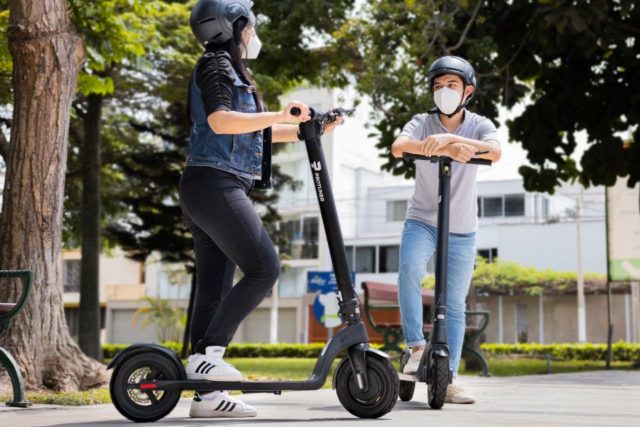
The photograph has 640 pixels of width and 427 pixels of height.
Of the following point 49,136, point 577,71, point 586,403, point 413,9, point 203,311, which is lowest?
point 586,403

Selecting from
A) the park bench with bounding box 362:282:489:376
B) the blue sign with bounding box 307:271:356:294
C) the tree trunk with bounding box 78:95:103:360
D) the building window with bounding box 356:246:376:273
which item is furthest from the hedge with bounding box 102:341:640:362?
the building window with bounding box 356:246:376:273

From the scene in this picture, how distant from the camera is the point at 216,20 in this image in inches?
181

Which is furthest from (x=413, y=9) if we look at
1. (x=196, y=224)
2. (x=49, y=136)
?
(x=196, y=224)

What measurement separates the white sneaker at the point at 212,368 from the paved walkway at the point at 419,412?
0.19 meters

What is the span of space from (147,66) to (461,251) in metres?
9.51

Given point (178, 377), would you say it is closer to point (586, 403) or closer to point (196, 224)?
point (196, 224)

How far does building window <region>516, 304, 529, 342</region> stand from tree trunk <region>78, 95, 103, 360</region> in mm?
34729

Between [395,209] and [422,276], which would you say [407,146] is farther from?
[395,209]

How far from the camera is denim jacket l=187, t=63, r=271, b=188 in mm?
4523

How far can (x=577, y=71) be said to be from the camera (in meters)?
13.5

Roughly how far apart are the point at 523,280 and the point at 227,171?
44.6 m

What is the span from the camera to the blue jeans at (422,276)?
5406 mm

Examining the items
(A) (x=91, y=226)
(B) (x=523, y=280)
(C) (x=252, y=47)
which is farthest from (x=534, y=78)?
(B) (x=523, y=280)

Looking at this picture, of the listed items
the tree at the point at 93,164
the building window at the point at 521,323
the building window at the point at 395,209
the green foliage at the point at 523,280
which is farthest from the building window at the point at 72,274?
the tree at the point at 93,164
